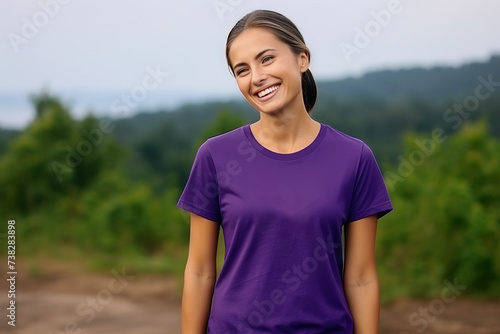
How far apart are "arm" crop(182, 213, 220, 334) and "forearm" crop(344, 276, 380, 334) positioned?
0.32 m

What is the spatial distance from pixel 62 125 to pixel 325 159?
6.60 metres

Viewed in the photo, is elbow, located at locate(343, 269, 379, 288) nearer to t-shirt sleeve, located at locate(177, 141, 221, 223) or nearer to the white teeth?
t-shirt sleeve, located at locate(177, 141, 221, 223)

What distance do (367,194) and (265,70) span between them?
36 cm

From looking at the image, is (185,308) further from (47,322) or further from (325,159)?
(47,322)

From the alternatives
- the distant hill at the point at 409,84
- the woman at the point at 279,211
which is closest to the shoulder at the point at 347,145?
the woman at the point at 279,211

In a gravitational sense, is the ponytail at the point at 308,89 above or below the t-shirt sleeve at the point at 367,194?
above

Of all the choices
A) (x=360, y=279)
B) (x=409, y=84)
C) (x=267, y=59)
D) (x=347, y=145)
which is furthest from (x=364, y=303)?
(x=409, y=84)

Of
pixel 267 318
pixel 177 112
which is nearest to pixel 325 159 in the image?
pixel 267 318

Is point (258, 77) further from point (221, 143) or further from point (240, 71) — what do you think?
point (221, 143)

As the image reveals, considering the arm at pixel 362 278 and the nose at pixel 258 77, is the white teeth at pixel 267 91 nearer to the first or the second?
the nose at pixel 258 77

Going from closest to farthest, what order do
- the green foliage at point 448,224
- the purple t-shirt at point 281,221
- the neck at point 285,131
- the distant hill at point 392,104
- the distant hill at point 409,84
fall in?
1. the purple t-shirt at point 281,221
2. the neck at point 285,131
3. the green foliage at point 448,224
4. the distant hill at point 392,104
5. the distant hill at point 409,84

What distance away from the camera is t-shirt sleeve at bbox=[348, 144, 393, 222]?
1648 mm

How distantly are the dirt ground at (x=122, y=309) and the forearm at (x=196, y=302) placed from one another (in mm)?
2975

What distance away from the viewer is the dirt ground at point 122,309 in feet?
14.7
